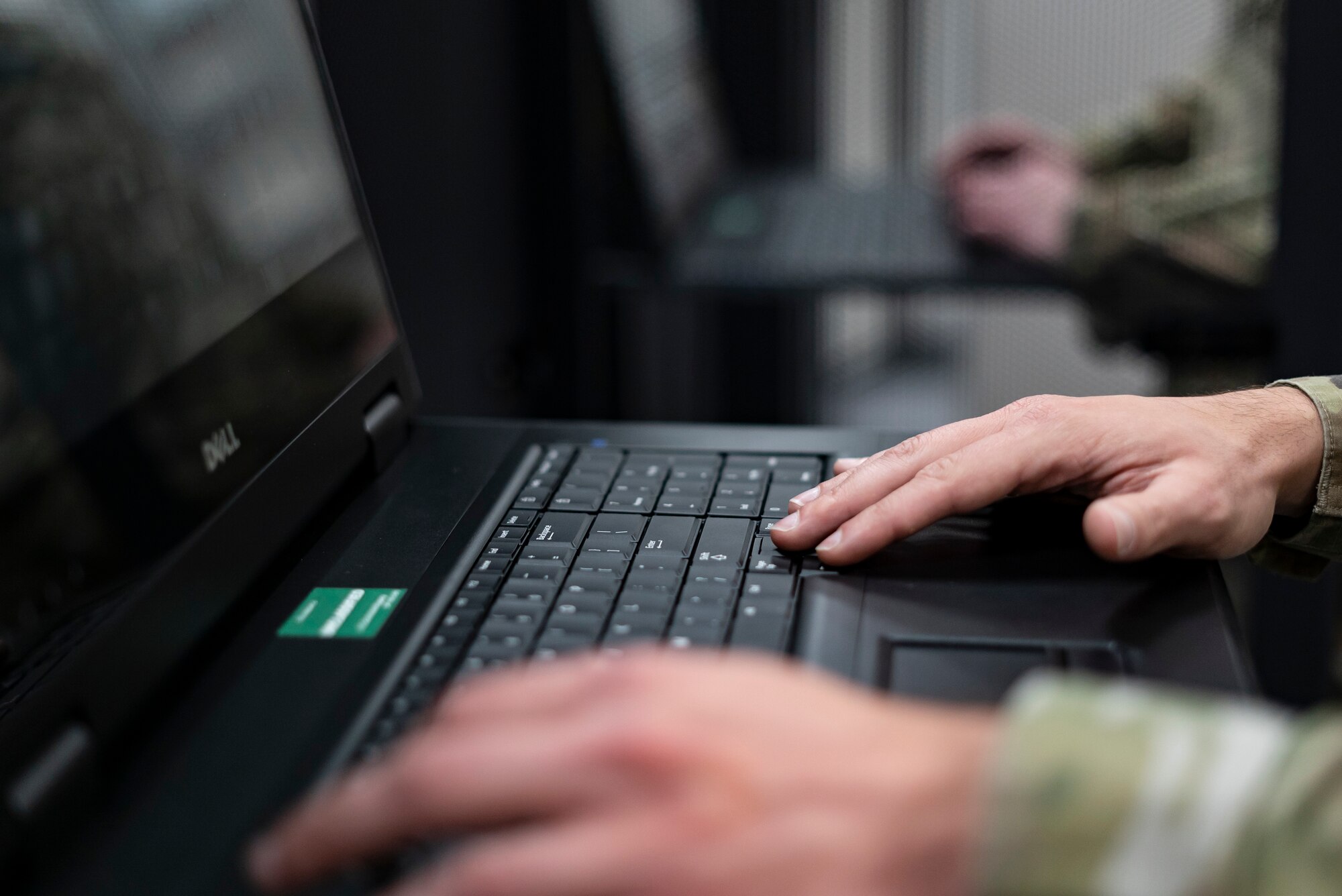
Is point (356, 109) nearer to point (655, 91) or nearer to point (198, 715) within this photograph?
point (655, 91)

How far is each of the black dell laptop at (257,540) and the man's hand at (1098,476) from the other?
2cm

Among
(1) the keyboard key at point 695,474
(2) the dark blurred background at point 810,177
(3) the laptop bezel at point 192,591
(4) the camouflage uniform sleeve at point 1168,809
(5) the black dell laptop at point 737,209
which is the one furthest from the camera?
(5) the black dell laptop at point 737,209

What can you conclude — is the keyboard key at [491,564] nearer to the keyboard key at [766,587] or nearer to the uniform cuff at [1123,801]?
the keyboard key at [766,587]

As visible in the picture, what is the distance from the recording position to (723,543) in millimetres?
511

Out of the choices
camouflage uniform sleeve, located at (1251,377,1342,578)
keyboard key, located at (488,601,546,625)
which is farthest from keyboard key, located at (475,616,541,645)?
camouflage uniform sleeve, located at (1251,377,1342,578)

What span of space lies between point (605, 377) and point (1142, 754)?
89 centimetres

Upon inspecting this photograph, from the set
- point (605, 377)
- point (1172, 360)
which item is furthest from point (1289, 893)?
point (605, 377)

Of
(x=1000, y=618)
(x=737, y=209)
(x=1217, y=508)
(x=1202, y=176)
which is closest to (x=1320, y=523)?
(x=1217, y=508)

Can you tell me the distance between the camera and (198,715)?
16.2 inches

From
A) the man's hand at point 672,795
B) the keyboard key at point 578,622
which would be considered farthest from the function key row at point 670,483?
the man's hand at point 672,795

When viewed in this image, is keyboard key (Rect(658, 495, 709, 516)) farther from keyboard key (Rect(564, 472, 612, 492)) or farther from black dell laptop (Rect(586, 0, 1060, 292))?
black dell laptop (Rect(586, 0, 1060, 292))

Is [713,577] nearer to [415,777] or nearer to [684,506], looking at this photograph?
[684,506]

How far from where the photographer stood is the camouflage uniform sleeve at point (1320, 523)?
573 millimetres

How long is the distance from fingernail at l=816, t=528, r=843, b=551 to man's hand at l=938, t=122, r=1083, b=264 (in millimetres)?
575
